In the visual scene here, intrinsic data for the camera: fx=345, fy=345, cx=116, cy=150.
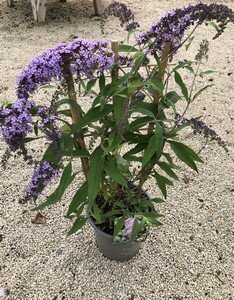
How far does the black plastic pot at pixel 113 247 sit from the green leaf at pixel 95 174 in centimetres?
55

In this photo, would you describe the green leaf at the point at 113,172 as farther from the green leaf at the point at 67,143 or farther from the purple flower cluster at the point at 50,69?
the purple flower cluster at the point at 50,69

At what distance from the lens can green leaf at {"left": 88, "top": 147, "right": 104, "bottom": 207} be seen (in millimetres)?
1407

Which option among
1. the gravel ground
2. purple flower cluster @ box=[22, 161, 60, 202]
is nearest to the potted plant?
purple flower cluster @ box=[22, 161, 60, 202]

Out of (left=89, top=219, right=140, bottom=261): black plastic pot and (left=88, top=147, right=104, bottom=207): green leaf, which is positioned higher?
(left=88, top=147, right=104, bottom=207): green leaf

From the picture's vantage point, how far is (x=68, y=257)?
7.09 ft

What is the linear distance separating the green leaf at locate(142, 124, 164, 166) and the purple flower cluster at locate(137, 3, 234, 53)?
329 millimetres

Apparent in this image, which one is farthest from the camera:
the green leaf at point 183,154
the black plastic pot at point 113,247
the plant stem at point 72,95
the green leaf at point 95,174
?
the black plastic pot at point 113,247

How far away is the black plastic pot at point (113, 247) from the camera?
1930 millimetres

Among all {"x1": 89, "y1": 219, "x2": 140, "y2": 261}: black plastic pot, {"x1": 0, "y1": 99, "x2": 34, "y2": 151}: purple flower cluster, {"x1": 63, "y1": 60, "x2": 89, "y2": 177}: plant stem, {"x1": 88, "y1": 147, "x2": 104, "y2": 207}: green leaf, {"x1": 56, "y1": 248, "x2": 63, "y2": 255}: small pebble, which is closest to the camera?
{"x1": 0, "y1": 99, "x2": 34, "y2": 151}: purple flower cluster

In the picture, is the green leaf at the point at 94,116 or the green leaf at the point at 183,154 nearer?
the green leaf at the point at 94,116

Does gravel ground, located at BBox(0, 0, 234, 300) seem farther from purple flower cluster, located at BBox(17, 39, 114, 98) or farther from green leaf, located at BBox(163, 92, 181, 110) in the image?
purple flower cluster, located at BBox(17, 39, 114, 98)

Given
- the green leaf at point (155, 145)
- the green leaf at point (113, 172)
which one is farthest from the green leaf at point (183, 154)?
the green leaf at point (113, 172)

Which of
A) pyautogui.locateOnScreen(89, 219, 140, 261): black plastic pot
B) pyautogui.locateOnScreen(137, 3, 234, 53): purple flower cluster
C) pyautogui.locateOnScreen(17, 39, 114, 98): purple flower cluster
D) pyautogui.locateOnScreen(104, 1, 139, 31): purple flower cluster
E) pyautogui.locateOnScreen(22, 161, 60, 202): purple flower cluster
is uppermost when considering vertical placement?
pyautogui.locateOnScreen(137, 3, 234, 53): purple flower cluster

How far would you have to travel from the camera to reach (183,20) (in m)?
1.26
